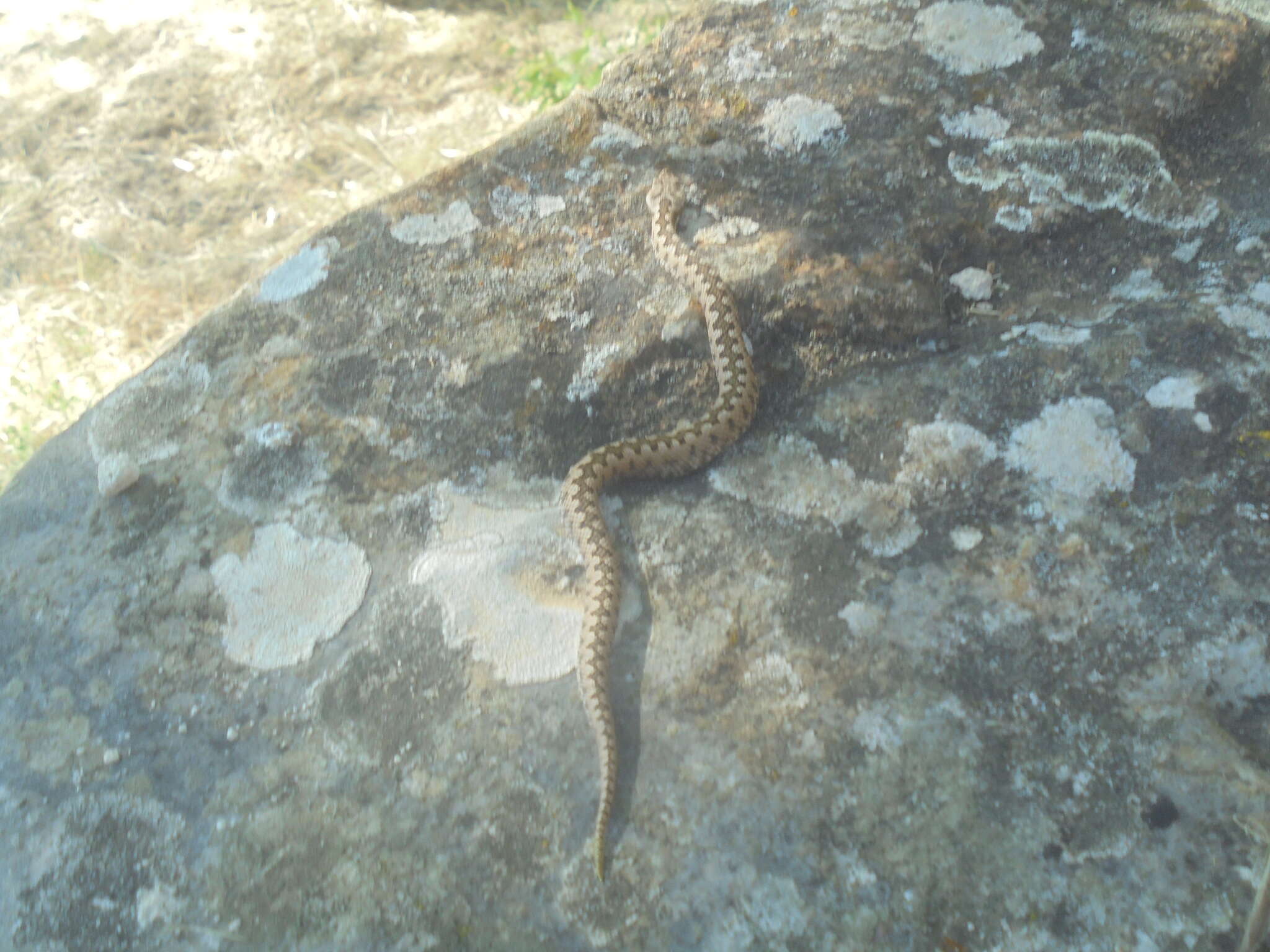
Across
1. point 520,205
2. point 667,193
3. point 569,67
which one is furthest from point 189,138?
point 667,193

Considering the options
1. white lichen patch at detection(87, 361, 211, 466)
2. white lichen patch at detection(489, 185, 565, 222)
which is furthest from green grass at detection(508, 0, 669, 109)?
white lichen patch at detection(87, 361, 211, 466)

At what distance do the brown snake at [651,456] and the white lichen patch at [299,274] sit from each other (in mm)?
1369

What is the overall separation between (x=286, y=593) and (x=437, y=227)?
1689 millimetres

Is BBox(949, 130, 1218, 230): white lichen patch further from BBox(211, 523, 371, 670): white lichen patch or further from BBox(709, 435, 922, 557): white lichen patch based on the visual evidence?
BBox(211, 523, 371, 670): white lichen patch

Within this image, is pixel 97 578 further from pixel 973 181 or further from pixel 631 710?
pixel 973 181

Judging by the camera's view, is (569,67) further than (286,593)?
Yes

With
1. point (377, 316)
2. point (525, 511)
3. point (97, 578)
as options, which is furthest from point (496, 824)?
point (377, 316)

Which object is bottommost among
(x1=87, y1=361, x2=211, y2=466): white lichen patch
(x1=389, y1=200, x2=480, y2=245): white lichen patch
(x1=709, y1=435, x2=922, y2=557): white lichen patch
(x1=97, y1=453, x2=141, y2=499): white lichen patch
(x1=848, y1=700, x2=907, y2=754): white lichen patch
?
(x1=848, y1=700, x2=907, y2=754): white lichen patch

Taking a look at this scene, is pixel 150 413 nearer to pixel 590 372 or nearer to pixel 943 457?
pixel 590 372

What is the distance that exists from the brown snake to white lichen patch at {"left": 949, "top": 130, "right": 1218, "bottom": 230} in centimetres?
128

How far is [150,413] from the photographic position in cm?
346

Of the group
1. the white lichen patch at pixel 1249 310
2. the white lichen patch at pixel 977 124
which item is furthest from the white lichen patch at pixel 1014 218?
the white lichen patch at pixel 1249 310

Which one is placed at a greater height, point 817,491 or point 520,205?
point 520,205

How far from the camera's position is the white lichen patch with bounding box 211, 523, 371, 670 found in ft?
9.48
